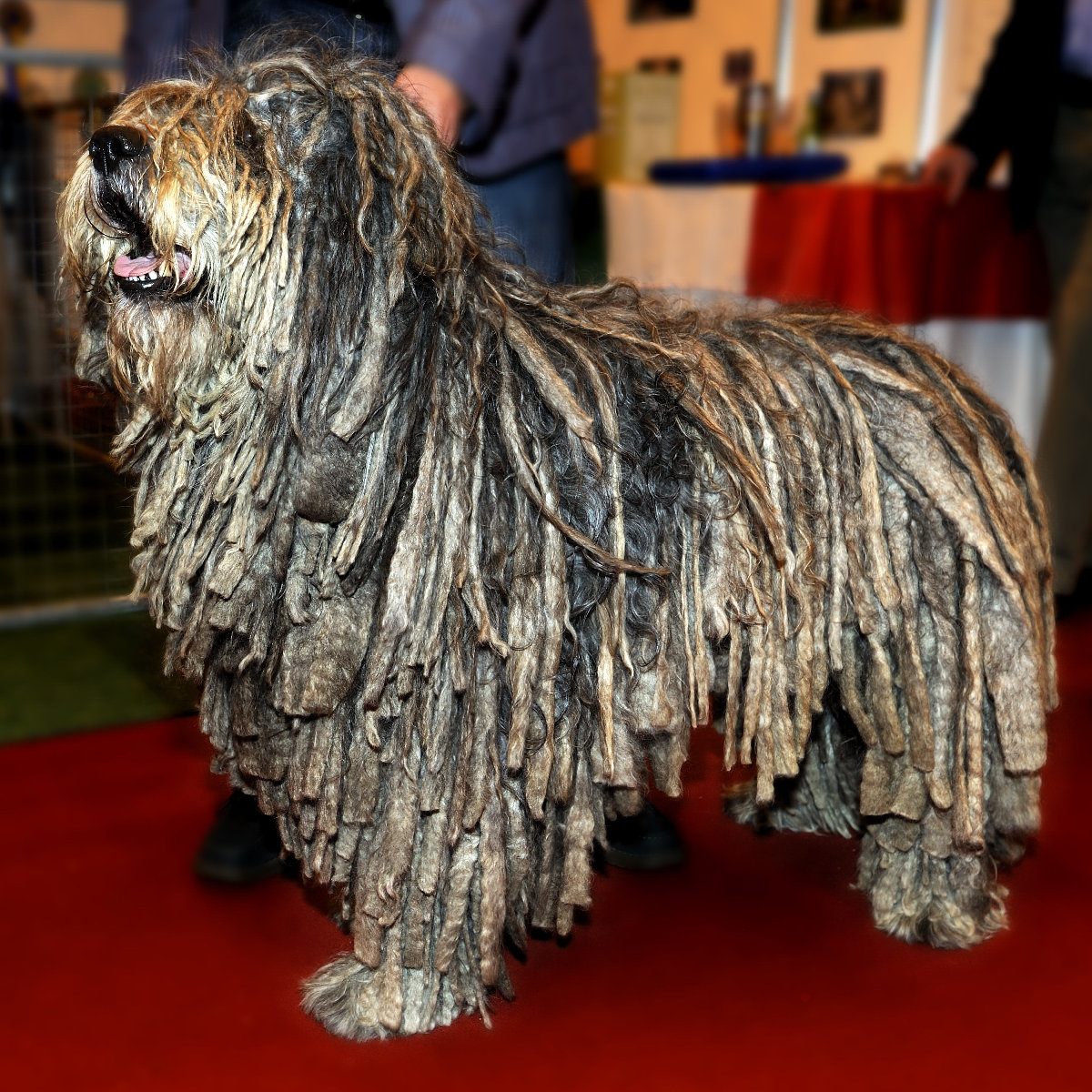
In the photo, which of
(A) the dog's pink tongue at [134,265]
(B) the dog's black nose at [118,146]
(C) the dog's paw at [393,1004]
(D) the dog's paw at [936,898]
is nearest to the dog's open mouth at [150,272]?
(A) the dog's pink tongue at [134,265]

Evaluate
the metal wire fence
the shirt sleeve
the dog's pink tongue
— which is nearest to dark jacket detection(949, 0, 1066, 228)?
the shirt sleeve

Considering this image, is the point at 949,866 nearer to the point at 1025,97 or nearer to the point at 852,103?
the point at 1025,97

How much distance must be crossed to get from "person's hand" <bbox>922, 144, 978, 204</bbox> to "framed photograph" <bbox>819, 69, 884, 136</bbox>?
65.1 inches

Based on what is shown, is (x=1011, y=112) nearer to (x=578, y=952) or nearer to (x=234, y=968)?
(x=578, y=952)

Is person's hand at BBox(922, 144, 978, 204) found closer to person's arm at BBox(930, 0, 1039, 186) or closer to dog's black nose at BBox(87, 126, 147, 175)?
person's arm at BBox(930, 0, 1039, 186)

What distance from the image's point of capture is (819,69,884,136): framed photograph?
534 cm

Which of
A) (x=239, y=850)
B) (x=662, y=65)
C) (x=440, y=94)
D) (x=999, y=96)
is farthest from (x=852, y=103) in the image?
(x=239, y=850)

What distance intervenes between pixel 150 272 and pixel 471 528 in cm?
46

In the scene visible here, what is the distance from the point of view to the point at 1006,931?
1.94 metres

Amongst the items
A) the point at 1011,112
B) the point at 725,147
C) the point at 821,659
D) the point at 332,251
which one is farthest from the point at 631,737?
the point at 725,147

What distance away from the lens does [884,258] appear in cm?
386

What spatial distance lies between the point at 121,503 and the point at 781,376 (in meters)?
1.06

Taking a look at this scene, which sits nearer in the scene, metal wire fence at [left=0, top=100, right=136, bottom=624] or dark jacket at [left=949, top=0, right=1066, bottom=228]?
metal wire fence at [left=0, top=100, right=136, bottom=624]

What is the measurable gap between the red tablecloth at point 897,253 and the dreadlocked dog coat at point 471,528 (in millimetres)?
2186
